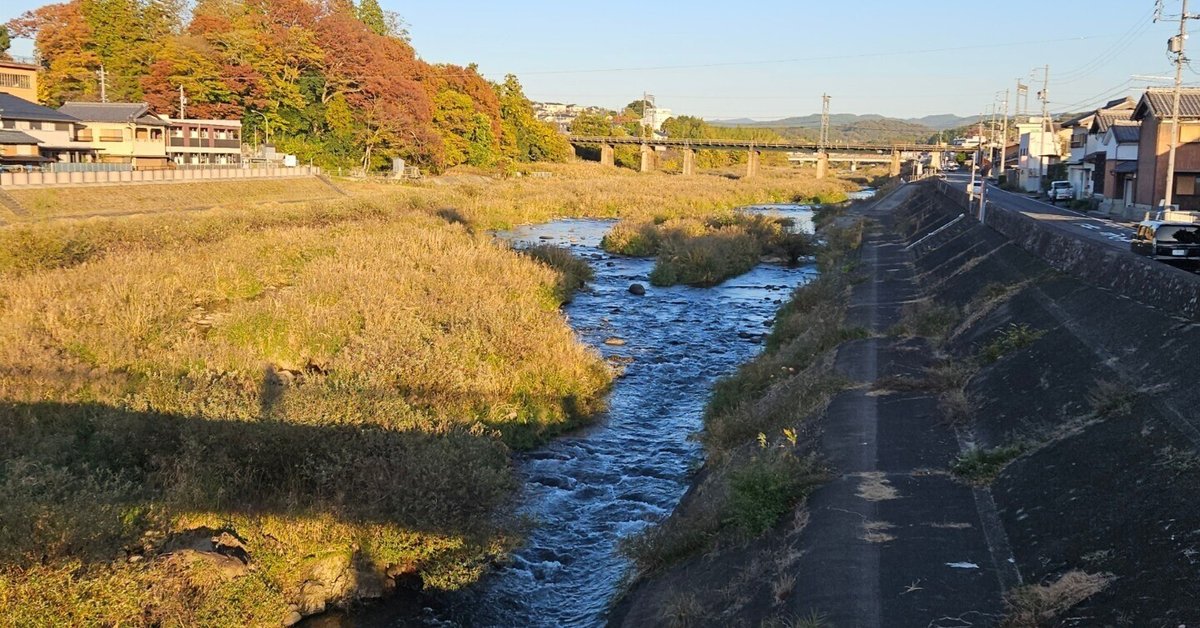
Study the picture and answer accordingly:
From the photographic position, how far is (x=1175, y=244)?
2212 cm

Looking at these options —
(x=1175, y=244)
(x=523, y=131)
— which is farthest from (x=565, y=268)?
(x=523, y=131)

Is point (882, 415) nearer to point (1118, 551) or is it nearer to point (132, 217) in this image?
point (1118, 551)

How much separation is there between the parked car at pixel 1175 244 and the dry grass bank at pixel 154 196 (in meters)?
40.6

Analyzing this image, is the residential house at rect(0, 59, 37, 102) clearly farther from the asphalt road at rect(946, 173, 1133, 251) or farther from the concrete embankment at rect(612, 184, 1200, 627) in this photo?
the concrete embankment at rect(612, 184, 1200, 627)

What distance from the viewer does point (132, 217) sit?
125 feet

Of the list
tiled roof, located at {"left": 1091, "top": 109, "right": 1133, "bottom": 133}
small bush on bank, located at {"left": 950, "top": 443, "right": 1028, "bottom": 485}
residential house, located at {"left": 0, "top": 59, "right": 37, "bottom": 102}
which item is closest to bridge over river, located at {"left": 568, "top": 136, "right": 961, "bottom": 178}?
tiled roof, located at {"left": 1091, "top": 109, "right": 1133, "bottom": 133}

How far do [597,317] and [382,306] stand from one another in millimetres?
10048

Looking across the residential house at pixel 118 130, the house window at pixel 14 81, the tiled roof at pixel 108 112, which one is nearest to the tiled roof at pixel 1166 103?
the residential house at pixel 118 130

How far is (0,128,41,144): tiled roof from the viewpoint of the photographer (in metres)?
48.5

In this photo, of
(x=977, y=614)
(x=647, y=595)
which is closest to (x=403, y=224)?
(x=647, y=595)

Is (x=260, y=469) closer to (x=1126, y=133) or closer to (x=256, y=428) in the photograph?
(x=256, y=428)

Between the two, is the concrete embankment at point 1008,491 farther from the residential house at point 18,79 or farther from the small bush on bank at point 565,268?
the residential house at point 18,79

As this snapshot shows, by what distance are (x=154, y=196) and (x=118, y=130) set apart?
56.6ft

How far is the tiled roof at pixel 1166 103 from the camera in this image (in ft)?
139
